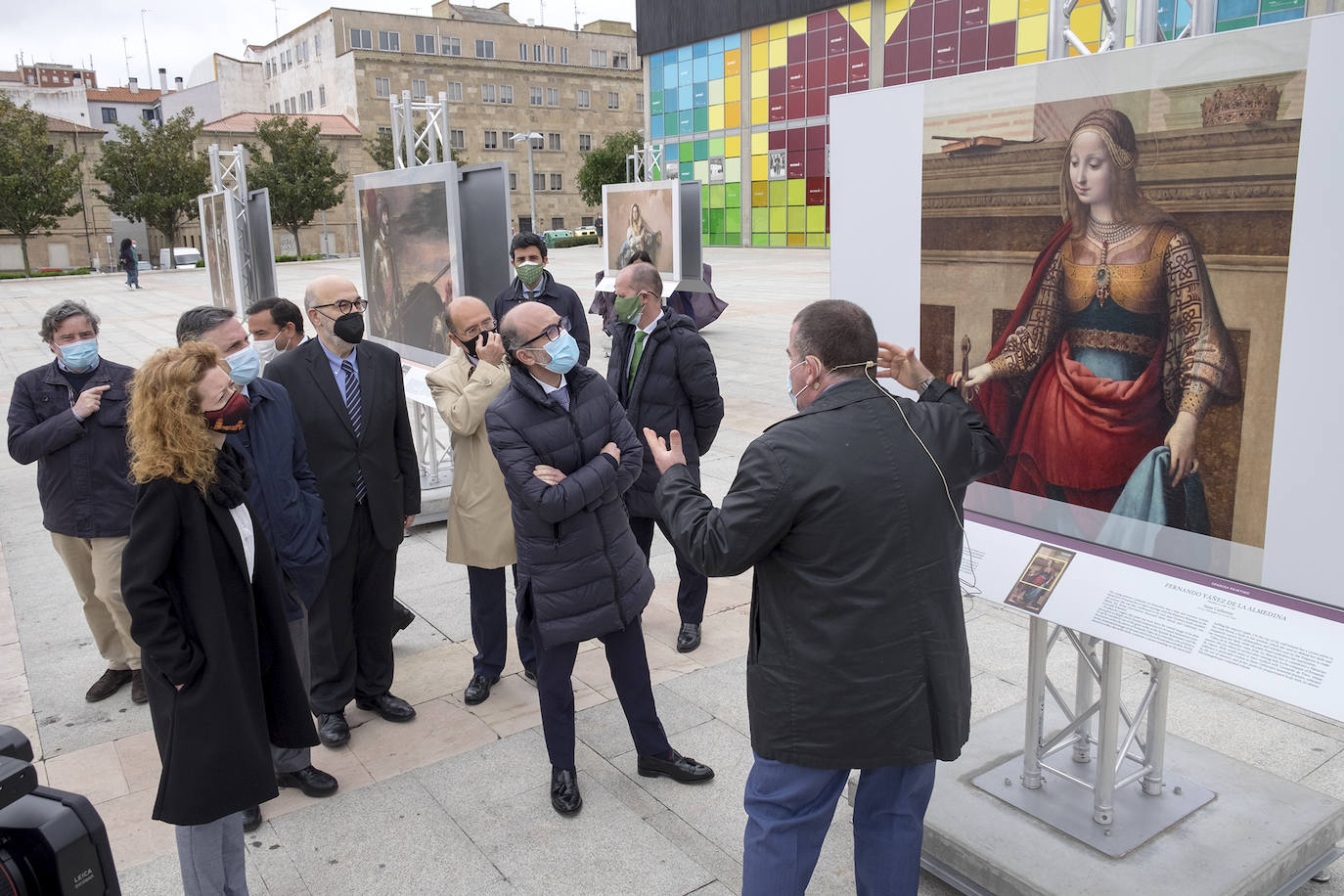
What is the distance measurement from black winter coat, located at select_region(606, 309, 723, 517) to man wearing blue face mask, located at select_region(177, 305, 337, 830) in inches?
62.1

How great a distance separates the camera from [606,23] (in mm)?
81125

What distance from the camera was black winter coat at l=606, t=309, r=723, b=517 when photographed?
4.76m

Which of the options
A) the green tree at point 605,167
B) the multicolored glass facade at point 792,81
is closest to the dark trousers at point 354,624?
the multicolored glass facade at point 792,81

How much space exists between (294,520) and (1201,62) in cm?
331

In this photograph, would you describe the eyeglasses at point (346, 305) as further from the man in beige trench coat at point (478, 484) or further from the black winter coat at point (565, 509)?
the black winter coat at point (565, 509)

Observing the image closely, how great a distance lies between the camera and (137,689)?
4.68 m

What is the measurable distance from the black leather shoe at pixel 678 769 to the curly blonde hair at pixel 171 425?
1.98m

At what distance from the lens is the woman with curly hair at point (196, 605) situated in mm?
2686

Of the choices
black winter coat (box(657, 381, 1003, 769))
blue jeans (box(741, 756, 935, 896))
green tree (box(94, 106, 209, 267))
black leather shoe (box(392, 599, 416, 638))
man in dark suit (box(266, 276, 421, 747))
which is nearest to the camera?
black winter coat (box(657, 381, 1003, 769))

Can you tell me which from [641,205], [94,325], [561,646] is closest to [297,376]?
[94,325]

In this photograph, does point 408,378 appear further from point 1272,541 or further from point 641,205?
point 641,205

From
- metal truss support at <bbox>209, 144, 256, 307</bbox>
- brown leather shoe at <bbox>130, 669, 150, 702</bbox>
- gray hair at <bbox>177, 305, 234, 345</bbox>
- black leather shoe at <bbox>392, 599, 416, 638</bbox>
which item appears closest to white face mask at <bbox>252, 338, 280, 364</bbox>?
gray hair at <bbox>177, 305, 234, 345</bbox>

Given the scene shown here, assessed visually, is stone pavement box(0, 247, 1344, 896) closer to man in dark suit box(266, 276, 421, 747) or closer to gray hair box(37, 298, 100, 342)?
man in dark suit box(266, 276, 421, 747)

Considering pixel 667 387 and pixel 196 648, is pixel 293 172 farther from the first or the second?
pixel 196 648
